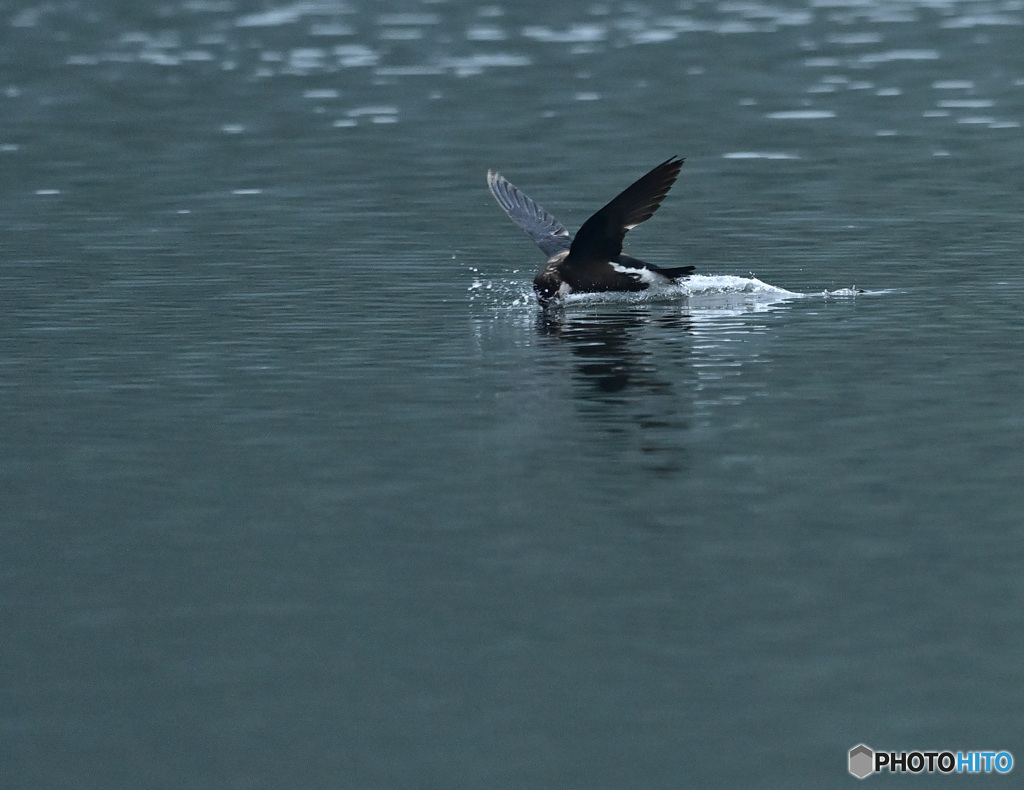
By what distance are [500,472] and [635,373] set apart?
11.5 ft

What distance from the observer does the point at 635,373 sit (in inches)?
675

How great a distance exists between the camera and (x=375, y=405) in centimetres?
1612

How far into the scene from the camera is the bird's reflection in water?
14.7 meters

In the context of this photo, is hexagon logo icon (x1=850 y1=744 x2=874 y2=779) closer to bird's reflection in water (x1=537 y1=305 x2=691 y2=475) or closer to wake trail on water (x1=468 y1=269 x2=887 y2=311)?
bird's reflection in water (x1=537 y1=305 x2=691 y2=475)

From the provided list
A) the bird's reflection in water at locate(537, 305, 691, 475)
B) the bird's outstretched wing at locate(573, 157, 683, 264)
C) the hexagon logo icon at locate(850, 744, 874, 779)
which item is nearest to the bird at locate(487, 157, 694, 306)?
the bird's outstretched wing at locate(573, 157, 683, 264)

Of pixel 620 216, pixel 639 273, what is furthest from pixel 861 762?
pixel 639 273

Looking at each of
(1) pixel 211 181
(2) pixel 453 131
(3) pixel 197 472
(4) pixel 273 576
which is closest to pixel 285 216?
(1) pixel 211 181

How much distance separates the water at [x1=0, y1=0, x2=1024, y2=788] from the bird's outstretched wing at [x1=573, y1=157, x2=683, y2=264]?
21.8 inches

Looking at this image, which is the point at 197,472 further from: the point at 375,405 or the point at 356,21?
the point at 356,21

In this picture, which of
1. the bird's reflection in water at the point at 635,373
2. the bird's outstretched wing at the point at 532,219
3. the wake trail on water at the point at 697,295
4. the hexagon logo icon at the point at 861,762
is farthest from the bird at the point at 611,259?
the hexagon logo icon at the point at 861,762

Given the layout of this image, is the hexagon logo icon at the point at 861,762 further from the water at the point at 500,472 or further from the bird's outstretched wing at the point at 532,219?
the bird's outstretched wing at the point at 532,219

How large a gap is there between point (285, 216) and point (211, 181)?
172 inches

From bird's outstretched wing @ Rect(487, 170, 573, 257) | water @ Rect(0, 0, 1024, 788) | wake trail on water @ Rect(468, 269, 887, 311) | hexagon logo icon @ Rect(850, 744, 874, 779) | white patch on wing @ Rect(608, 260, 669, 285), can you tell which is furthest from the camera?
bird's outstretched wing @ Rect(487, 170, 573, 257)

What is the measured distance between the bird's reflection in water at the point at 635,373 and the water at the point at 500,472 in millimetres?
74
